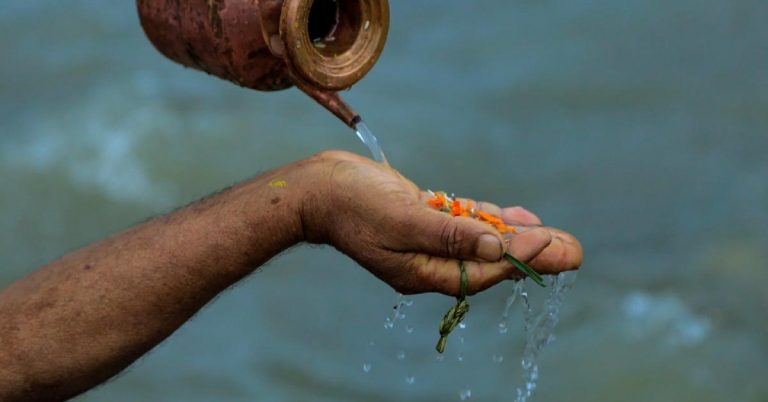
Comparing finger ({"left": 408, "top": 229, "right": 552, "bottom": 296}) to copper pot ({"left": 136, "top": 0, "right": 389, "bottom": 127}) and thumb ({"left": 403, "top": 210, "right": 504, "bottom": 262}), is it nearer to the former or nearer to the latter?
thumb ({"left": 403, "top": 210, "right": 504, "bottom": 262})

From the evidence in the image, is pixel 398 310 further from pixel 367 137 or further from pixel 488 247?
pixel 488 247

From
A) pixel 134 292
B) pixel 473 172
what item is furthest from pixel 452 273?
pixel 473 172

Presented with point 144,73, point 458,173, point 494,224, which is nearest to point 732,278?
point 458,173

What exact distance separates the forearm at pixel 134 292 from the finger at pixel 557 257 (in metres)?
0.52

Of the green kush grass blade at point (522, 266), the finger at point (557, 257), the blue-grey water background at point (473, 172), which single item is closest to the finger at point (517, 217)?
the finger at point (557, 257)

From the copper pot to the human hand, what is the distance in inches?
7.4

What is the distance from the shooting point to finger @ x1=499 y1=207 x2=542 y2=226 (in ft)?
11.0

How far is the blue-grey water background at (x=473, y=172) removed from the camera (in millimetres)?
6711

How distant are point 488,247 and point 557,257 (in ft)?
0.75

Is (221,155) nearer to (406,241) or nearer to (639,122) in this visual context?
(639,122)

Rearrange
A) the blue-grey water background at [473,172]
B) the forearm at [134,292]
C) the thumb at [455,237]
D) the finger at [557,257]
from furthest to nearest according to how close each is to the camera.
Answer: the blue-grey water background at [473,172], the forearm at [134,292], the finger at [557,257], the thumb at [455,237]

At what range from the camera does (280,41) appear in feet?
10.5

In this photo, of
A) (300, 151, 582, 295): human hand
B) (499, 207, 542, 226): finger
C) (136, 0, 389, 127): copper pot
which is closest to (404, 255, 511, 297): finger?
(300, 151, 582, 295): human hand

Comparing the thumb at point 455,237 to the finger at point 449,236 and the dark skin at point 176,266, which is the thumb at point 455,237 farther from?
the dark skin at point 176,266
